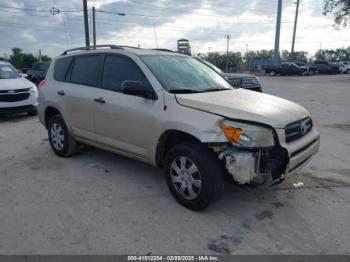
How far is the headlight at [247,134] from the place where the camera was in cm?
339

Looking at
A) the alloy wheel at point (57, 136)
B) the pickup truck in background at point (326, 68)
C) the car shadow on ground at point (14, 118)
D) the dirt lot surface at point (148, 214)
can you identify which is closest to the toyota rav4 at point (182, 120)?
the alloy wheel at point (57, 136)

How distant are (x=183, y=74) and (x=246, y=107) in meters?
1.18

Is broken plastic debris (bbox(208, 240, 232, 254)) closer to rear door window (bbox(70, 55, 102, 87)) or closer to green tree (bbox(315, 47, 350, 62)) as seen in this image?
rear door window (bbox(70, 55, 102, 87))

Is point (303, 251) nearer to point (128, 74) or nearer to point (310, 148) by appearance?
point (310, 148)

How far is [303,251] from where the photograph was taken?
9.99ft

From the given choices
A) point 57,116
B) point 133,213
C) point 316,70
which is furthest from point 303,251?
point 316,70

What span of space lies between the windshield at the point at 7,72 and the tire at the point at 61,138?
18.5 feet

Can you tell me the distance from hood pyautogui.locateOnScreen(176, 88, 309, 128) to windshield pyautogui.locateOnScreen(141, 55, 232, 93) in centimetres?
24

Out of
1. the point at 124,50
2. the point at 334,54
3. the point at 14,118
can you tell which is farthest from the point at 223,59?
the point at 124,50

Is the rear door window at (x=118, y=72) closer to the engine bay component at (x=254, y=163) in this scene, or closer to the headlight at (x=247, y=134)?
the headlight at (x=247, y=134)

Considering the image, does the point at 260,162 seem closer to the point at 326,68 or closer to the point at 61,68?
the point at 61,68

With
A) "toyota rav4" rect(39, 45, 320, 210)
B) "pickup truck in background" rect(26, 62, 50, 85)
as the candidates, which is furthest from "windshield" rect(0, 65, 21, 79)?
"pickup truck in background" rect(26, 62, 50, 85)

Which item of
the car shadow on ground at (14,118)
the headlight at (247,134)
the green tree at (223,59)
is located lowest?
the car shadow on ground at (14,118)

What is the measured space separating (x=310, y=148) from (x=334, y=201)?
2.40ft
